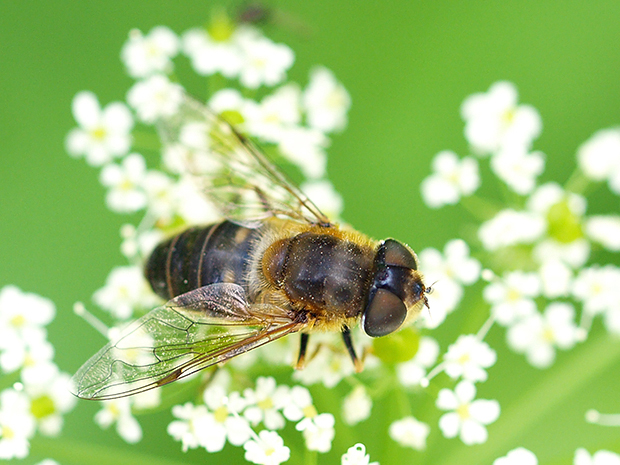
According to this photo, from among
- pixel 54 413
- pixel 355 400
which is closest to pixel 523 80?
pixel 355 400

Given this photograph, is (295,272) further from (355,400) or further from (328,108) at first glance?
(328,108)

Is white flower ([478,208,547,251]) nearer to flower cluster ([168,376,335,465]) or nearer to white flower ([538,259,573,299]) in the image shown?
white flower ([538,259,573,299])

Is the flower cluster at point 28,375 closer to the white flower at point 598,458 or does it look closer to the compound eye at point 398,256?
the compound eye at point 398,256

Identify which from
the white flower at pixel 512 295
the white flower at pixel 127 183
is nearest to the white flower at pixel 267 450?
the white flower at pixel 512 295

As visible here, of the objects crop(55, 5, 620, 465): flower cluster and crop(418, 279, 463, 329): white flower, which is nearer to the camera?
crop(55, 5, 620, 465): flower cluster

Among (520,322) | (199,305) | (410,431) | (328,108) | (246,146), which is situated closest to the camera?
(199,305)

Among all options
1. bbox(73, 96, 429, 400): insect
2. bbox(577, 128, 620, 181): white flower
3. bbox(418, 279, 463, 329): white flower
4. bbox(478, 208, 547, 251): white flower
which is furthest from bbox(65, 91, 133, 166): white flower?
bbox(577, 128, 620, 181): white flower

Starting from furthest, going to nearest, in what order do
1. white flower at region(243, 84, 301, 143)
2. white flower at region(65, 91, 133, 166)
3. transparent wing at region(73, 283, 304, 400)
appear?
Result: white flower at region(65, 91, 133, 166) → white flower at region(243, 84, 301, 143) → transparent wing at region(73, 283, 304, 400)
